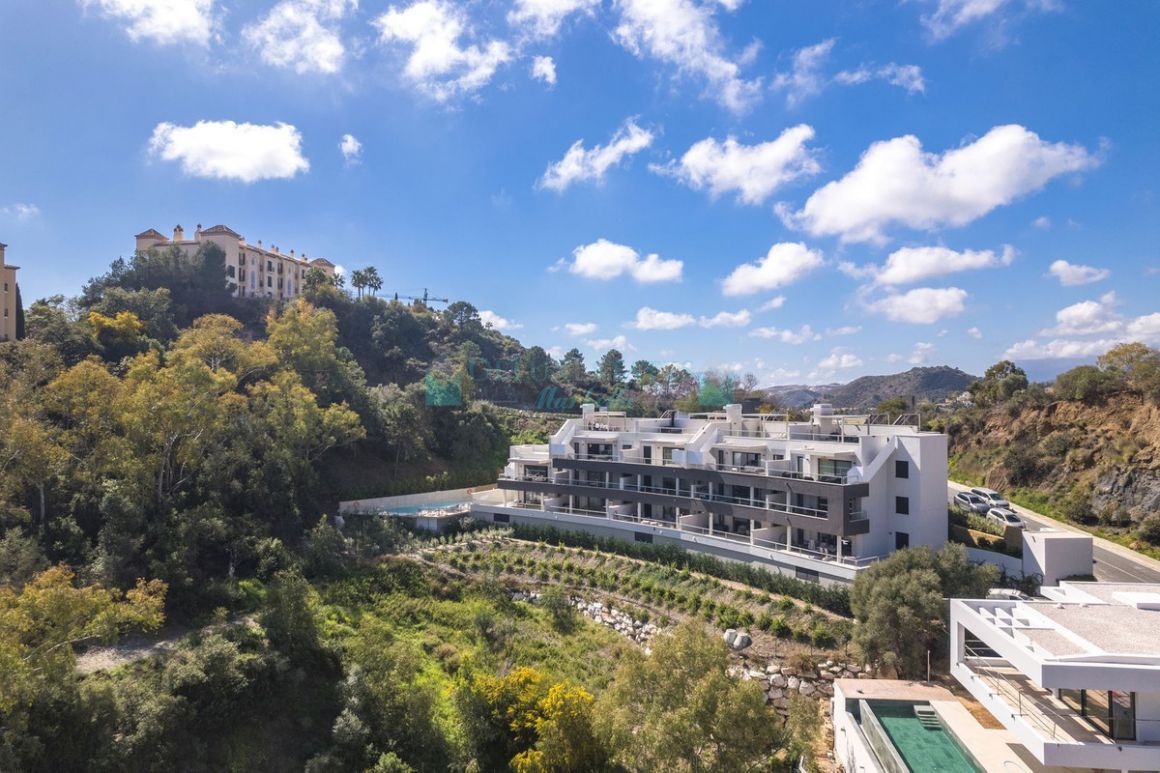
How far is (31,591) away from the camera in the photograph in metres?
15.4

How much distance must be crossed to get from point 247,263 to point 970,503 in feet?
228

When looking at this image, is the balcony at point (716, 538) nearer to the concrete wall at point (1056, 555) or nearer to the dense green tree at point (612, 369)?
the concrete wall at point (1056, 555)

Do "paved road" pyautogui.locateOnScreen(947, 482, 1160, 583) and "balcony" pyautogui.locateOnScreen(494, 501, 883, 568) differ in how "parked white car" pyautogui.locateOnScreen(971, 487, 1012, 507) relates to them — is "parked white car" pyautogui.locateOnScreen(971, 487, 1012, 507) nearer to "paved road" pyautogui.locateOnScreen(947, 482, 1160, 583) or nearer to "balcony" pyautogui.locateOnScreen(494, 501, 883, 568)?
"paved road" pyautogui.locateOnScreen(947, 482, 1160, 583)

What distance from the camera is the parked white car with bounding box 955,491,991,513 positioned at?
111ft

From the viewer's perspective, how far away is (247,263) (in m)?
65.7

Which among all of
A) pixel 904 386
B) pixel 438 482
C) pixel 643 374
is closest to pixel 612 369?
pixel 643 374

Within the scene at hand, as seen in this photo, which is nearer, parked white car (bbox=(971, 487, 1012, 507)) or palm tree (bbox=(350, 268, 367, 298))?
parked white car (bbox=(971, 487, 1012, 507))

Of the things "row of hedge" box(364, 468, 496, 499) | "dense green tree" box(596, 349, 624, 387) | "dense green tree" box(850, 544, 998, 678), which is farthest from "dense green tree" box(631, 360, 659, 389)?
"dense green tree" box(850, 544, 998, 678)

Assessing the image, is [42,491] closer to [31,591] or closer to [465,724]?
[31,591]

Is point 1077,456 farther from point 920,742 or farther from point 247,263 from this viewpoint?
point 247,263

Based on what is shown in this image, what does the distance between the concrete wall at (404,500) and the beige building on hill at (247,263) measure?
38.2 meters

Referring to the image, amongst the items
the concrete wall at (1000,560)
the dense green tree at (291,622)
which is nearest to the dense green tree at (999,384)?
the concrete wall at (1000,560)

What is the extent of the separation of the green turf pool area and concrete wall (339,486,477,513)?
93.0 feet

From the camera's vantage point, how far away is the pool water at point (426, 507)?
36.8m
